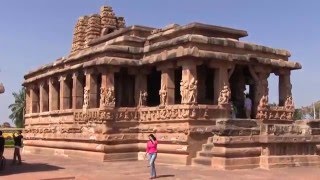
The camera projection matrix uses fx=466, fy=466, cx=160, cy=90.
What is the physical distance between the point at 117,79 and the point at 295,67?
24.2 ft

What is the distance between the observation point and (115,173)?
13.6 metres

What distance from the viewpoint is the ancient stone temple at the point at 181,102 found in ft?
48.1

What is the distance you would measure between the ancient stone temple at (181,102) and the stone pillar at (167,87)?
37 millimetres

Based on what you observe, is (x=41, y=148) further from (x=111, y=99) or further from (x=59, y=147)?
(x=111, y=99)

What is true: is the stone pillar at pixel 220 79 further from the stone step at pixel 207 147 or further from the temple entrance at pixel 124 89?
the temple entrance at pixel 124 89

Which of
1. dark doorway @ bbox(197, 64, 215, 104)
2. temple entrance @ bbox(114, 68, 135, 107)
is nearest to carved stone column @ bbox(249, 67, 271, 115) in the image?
dark doorway @ bbox(197, 64, 215, 104)

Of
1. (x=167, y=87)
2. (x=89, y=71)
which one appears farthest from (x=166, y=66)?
(x=89, y=71)

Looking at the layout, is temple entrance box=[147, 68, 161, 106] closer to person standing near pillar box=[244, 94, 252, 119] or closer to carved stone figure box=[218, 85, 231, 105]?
person standing near pillar box=[244, 94, 252, 119]

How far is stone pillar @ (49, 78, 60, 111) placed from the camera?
23.4 metres

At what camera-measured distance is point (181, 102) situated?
16.6m

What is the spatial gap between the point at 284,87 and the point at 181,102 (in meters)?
5.34

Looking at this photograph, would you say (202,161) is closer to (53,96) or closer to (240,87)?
(240,87)

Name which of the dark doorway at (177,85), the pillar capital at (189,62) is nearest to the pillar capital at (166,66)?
the pillar capital at (189,62)

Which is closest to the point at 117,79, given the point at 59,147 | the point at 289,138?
the point at 59,147
